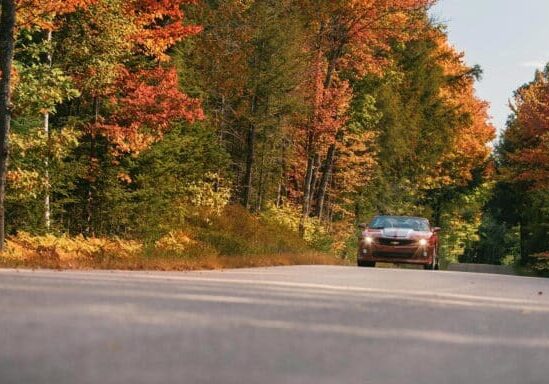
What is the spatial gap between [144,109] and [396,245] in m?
7.60

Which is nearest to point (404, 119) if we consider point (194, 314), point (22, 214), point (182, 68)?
point (182, 68)

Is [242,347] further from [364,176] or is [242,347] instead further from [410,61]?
[410,61]

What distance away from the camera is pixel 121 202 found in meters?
25.1

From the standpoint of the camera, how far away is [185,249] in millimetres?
23906

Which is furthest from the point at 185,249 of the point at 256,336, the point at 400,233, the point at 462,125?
the point at 462,125

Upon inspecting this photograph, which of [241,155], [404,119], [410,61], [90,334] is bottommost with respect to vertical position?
[90,334]

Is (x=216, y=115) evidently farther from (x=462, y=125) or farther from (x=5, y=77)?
(x=462, y=125)

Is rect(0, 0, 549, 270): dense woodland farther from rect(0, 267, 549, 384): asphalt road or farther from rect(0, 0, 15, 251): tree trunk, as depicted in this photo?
rect(0, 267, 549, 384): asphalt road

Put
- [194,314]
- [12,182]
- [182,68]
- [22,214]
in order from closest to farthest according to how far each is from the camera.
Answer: [194,314], [12,182], [22,214], [182,68]

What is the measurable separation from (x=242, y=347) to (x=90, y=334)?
110 centimetres

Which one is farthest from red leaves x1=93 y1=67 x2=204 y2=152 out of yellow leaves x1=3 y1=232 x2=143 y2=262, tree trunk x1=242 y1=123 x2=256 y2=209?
tree trunk x1=242 y1=123 x2=256 y2=209

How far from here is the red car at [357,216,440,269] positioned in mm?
25031

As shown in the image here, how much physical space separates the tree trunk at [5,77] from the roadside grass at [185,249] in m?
1.49

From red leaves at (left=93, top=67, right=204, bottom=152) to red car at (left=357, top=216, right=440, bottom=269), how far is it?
576 cm
